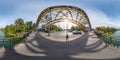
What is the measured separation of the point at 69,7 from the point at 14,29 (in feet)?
129

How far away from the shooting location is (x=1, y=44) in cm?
2014

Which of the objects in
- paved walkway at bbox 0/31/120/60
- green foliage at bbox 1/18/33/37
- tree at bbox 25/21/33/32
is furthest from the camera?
tree at bbox 25/21/33/32

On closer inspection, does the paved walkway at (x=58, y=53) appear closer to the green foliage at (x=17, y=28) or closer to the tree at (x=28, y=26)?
the green foliage at (x=17, y=28)

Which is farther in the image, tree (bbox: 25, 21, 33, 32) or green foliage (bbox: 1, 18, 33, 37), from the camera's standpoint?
tree (bbox: 25, 21, 33, 32)

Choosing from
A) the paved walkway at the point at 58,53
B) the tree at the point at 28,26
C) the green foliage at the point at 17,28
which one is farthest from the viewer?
the tree at the point at 28,26

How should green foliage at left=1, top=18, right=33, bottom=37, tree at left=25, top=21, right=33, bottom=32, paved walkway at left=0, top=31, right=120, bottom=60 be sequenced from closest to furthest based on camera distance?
paved walkway at left=0, top=31, right=120, bottom=60, green foliage at left=1, top=18, right=33, bottom=37, tree at left=25, top=21, right=33, bottom=32

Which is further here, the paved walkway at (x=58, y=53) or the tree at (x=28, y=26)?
the tree at (x=28, y=26)

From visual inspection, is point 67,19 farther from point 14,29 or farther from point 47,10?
point 14,29

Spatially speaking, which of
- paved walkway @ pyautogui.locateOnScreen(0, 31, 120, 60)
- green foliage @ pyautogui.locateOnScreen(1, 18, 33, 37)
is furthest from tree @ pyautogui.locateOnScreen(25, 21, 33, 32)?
paved walkway @ pyautogui.locateOnScreen(0, 31, 120, 60)

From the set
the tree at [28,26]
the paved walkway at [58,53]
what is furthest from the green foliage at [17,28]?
the paved walkway at [58,53]

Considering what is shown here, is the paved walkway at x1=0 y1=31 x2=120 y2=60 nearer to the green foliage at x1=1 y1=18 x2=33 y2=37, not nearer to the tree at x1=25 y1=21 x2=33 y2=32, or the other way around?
the green foliage at x1=1 y1=18 x2=33 y2=37

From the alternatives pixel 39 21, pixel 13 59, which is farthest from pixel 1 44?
pixel 39 21

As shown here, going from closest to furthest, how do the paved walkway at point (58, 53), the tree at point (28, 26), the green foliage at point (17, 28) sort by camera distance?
the paved walkway at point (58, 53)
the green foliage at point (17, 28)
the tree at point (28, 26)

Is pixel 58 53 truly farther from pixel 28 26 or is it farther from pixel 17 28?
pixel 28 26
